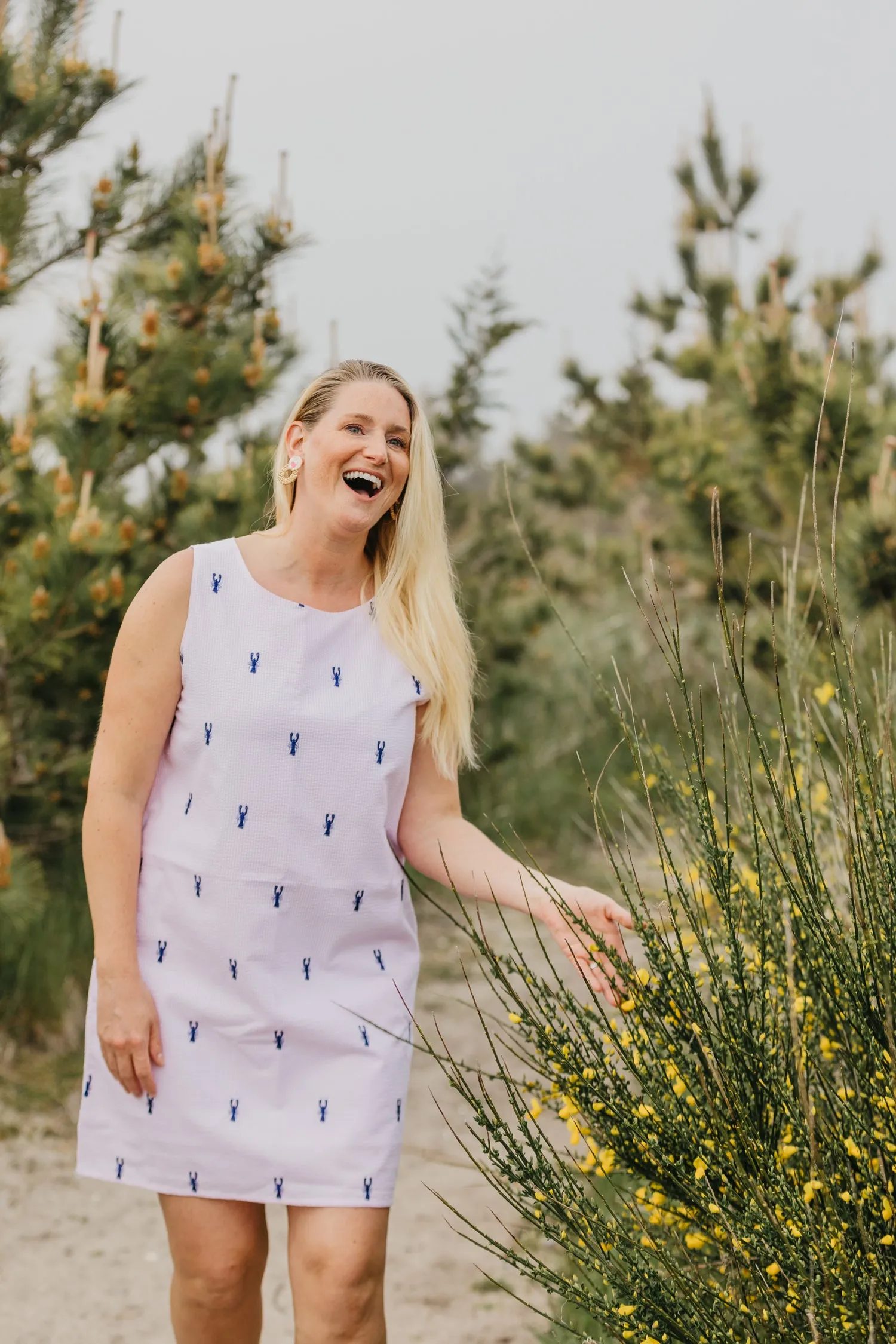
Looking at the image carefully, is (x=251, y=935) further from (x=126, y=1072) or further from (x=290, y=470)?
(x=290, y=470)

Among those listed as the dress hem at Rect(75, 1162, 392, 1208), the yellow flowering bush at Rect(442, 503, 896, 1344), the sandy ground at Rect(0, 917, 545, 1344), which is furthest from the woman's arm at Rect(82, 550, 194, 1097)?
the sandy ground at Rect(0, 917, 545, 1344)

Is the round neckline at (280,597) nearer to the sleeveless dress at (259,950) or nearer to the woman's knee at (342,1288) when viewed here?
the sleeveless dress at (259,950)

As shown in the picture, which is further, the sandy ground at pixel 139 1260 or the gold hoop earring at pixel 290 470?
the sandy ground at pixel 139 1260

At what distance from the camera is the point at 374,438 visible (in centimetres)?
214

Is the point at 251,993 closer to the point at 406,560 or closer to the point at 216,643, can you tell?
the point at 216,643

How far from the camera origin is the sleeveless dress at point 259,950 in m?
1.98

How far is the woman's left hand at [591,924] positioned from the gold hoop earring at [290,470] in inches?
34.0

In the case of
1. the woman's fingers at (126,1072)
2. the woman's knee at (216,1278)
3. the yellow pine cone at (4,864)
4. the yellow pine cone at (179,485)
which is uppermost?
the yellow pine cone at (179,485)

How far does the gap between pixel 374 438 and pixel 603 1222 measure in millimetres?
1267

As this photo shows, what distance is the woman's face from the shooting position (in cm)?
211

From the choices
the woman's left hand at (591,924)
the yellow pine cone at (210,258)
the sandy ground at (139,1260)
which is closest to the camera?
the woman's left hand at (591,924)

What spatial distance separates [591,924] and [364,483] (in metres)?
0.83

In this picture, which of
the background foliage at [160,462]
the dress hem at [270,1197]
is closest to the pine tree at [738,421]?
the background foliage at [160,462]

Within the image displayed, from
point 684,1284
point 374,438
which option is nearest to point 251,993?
point 684,1284
